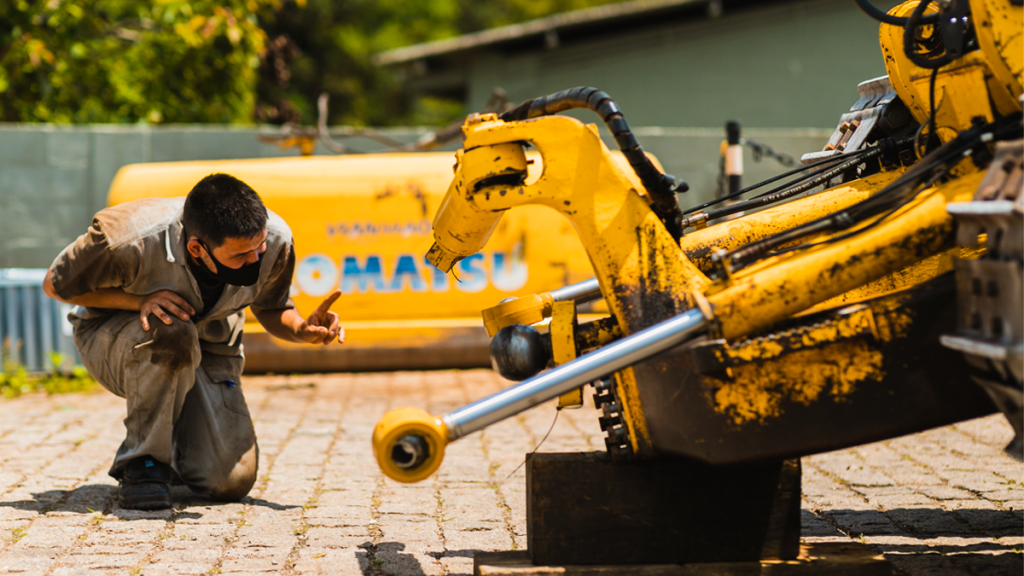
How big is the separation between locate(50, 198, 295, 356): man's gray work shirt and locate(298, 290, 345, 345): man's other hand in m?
0.26

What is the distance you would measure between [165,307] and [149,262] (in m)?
0.20

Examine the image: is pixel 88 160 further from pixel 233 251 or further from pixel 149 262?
pixel 233 251

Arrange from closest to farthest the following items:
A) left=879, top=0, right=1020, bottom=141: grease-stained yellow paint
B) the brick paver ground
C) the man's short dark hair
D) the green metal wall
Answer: left=879, top=0, right=1020, bottom=141: grease-stained yellow paint, the brick paver ground, the man's short dark hair, the green metal wall

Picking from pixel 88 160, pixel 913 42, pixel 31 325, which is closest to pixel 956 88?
pixel 913 42

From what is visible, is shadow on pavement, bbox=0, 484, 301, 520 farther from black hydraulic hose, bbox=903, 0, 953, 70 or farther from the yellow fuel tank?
the yellow fuel tank

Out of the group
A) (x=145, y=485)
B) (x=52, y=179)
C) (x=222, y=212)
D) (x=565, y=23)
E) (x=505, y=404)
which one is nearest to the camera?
(x=505, y=404)

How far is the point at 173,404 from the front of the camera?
3.81m

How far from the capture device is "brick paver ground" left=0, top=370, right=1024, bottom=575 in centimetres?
306

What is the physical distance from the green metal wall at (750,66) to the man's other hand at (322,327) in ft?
36.0

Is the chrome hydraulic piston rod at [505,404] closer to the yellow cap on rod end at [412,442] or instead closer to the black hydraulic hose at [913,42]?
the yellow cap on rod end at [412,442]

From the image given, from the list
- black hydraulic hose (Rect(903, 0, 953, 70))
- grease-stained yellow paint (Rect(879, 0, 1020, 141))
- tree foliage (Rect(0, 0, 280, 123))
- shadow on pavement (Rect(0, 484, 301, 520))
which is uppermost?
tree foliage (Rect(0, 0, 280, 123))

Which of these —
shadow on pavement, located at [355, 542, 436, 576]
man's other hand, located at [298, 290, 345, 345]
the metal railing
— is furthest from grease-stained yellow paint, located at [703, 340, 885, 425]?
the metal railing

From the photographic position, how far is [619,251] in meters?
2.53

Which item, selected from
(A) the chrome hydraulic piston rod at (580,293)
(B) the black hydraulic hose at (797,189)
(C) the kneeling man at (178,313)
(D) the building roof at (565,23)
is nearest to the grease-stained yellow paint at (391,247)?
(C) the kneeling man at (178,313)
